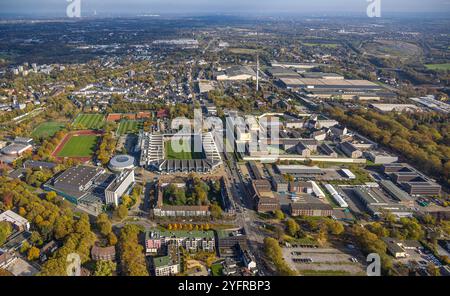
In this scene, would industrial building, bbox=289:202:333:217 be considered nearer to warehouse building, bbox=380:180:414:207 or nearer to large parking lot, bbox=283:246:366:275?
large parking lot, bbox=283:246:366:275

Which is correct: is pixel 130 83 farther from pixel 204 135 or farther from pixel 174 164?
pixel 174 164

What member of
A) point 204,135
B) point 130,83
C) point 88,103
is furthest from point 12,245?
point 130,83

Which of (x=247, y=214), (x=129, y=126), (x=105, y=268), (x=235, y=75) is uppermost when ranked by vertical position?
(x=235, y=75)

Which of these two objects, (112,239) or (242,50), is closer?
(112,239)

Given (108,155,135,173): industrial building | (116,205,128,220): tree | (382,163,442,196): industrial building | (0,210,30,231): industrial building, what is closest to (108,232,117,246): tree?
(116,205,128,220): tree

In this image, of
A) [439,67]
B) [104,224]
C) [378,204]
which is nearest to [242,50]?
[439,67]

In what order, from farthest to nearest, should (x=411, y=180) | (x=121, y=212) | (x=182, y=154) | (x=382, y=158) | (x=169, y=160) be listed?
(x=182, y=154)
(x=382, y=158)
(x=169, y=160)
(x=411, y=180)
(x=121, y=212)

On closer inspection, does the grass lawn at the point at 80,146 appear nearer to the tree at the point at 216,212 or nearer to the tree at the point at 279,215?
the tree at the point at 216,212

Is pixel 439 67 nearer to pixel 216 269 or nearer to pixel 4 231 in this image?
pixel 216 269
